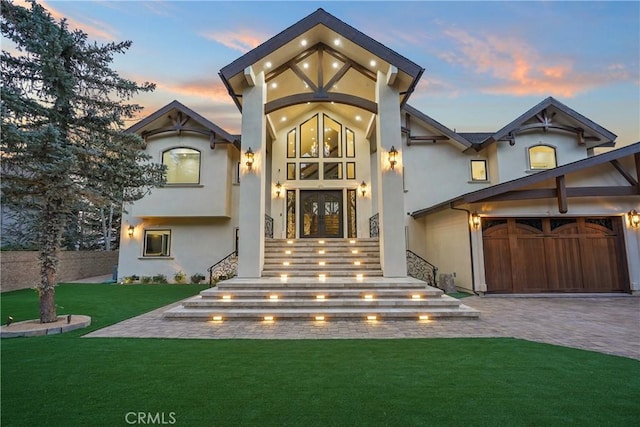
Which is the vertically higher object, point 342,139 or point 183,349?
point 342,139

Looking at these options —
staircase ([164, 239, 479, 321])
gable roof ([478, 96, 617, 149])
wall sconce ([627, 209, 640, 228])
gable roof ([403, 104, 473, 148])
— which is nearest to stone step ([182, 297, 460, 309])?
staircase ([164, 239, 479, 321])

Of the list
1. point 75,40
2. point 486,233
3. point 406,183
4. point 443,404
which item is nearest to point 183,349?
point 443,404

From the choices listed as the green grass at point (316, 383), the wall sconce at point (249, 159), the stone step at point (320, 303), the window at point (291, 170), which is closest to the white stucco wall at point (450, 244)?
the stone step at point (320, 303)

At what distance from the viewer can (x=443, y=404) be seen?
2594mm

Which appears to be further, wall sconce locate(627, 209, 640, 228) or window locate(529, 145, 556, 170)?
window locate(529, 145, 556, 170)

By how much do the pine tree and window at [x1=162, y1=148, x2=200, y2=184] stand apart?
670cm

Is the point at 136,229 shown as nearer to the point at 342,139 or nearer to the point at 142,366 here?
the point at 342,139

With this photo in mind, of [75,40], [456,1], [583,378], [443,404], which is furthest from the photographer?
[456,1]

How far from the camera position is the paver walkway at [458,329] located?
15.6 ft

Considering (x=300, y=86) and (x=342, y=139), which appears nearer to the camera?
(x=300, y=86)

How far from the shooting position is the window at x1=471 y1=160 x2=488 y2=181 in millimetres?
12816

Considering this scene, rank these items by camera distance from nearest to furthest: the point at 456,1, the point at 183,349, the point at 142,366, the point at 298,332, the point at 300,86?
the point at 142,366 → the point at 183,349 → the point at 298,332 → the point at 300,86 → the point at 456,1

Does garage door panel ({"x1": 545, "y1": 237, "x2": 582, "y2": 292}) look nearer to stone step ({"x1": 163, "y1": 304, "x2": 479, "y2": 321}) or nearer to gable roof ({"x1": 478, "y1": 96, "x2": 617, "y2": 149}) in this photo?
gable roof ({"x1": 478, "y1": 96, "x2": 617, "y2": 149})

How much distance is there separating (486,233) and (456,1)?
9.57 meters
